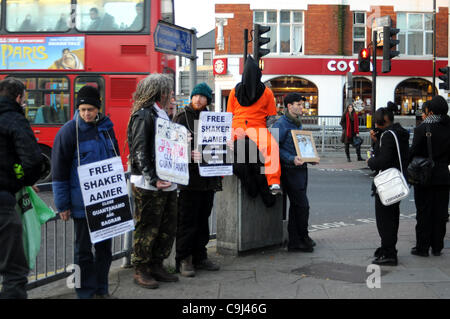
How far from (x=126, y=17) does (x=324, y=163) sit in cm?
1008

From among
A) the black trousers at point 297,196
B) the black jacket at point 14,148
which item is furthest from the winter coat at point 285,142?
the black jacket at point 14,148

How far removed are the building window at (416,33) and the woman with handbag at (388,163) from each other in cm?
2742

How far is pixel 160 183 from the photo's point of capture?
16.1 ft

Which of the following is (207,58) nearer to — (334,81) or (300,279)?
(334,81)

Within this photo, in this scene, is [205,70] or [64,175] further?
[205,70]

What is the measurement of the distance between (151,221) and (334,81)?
27118 mm

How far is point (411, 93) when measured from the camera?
104ft

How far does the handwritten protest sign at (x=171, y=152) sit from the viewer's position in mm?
4941

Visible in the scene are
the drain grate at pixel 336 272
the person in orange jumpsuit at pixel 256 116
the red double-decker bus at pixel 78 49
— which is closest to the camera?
the drain grate at pixel 336 272

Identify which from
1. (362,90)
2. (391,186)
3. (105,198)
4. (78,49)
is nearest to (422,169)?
(391,186)

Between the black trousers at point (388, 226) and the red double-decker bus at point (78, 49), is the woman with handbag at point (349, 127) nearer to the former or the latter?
the red double-decker bus at point (78, 49)
